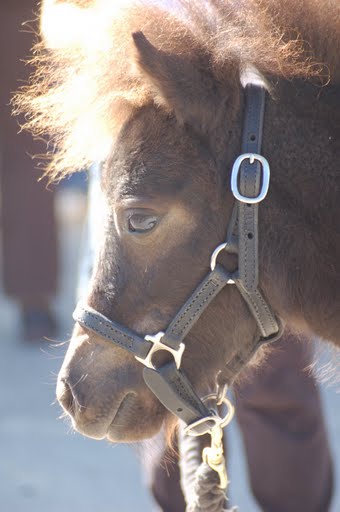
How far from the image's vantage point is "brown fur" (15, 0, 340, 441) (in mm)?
1871

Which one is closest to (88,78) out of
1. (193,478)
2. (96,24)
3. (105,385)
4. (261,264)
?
(96,24)

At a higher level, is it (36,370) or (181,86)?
(181,86)

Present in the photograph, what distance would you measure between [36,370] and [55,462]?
1216mm

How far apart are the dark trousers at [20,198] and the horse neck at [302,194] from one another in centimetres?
383

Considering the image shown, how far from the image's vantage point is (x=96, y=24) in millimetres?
1980

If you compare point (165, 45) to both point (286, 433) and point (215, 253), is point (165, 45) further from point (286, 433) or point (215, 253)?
point (286, 433)

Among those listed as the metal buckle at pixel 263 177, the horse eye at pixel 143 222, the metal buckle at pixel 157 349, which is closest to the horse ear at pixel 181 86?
the metal buckle at pixel 263 177

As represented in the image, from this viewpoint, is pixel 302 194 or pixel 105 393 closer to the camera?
pixel 302 194

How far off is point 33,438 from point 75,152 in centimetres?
248

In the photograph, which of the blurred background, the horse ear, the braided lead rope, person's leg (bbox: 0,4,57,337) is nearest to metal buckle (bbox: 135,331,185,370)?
the braided lead rope

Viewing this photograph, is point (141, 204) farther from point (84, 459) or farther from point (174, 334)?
point (84, 459)

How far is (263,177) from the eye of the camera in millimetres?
1852

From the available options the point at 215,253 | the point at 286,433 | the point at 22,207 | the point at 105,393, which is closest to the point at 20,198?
the point at 22,207

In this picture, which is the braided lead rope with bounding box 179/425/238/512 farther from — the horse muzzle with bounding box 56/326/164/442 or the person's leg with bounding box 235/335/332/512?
the person's leg with bounding box 235/335/332/512
